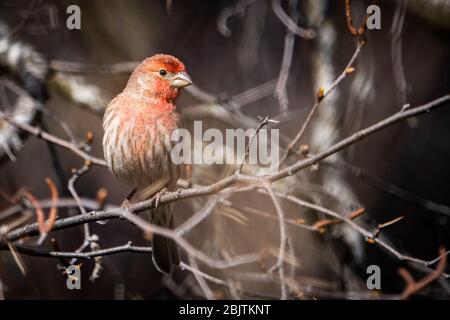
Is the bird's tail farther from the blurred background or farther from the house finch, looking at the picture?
the blurred background

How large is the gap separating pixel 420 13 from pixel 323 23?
0.84 m

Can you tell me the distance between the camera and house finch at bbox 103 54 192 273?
171 inches

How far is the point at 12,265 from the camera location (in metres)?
5.27

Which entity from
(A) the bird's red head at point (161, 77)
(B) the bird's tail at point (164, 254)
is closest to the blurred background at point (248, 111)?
(B) the bird's tail at point (164, 254)

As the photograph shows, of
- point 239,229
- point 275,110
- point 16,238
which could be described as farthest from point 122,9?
point 16,238

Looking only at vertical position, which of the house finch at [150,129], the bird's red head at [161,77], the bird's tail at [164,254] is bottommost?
the bird's tail at [164,254]

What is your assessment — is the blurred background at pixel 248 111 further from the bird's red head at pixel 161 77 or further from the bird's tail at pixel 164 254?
the bird's red head at pixel 161 77

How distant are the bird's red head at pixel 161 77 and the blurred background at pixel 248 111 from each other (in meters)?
0.60

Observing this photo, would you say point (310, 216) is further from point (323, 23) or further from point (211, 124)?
point (323, 23)

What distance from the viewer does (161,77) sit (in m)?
4.36

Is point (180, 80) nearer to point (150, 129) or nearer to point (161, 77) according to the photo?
point (161, 77)

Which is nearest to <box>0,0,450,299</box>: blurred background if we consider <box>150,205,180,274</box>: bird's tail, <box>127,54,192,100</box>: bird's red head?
<box>150,205,180,274</box>: bird's tail

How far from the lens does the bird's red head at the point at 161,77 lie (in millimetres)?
4289

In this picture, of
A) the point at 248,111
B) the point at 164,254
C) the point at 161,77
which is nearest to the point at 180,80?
the point at 161,77
